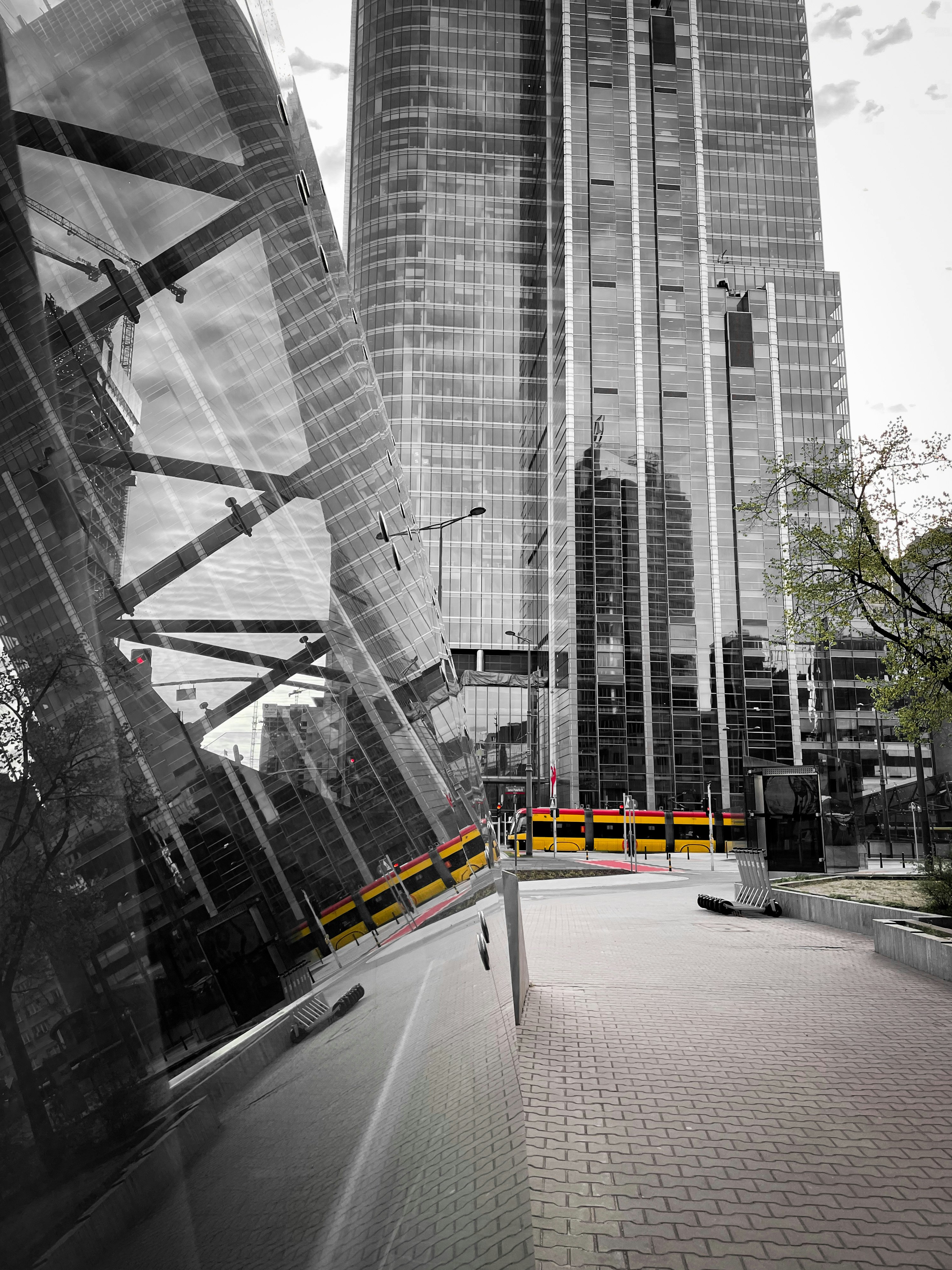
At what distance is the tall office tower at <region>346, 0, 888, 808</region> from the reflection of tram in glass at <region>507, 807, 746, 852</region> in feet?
55.7

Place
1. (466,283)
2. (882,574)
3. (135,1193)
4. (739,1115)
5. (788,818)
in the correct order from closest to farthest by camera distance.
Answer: (135,1193)
(739,1115)
(882,574)
(788,818)
(466,283)

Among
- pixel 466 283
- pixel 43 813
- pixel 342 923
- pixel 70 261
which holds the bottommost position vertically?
pixel 342 923

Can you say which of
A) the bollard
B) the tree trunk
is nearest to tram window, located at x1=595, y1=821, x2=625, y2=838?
the bollard

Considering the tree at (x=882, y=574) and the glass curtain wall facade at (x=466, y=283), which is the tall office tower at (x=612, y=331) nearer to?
the glass curtain wall facade at (x=466, y=283)

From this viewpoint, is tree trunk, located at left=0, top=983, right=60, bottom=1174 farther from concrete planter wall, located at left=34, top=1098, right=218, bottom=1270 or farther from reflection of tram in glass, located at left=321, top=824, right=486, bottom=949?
reflection of tram in glass, located at left=321, top=824, right=486, bottom=949

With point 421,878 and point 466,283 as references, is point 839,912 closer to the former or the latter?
point 421,878

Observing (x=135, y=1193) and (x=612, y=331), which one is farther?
(x=612, y=331)

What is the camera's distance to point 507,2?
101 meters

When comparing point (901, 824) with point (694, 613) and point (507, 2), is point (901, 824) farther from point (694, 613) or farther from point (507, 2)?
point (507, 2)

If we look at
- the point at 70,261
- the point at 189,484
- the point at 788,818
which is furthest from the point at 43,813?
the point at 788,818

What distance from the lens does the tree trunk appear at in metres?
0.82

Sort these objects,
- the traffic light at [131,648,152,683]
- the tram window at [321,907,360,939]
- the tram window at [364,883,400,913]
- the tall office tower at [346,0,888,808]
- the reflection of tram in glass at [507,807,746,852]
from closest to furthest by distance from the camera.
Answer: the traffic light at [131,648,152,683] → the tram window at [321,907,360,939] → the tram window at [364,883,400,913] → the reflection of tram in glass at [507,807,746,852] → the tall office tower at [346,0,888,808]

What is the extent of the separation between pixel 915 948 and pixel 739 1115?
733 cm

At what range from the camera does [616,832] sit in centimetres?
5394
